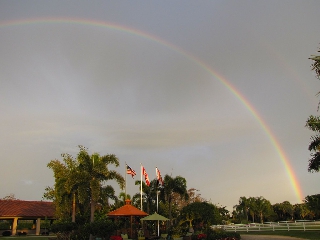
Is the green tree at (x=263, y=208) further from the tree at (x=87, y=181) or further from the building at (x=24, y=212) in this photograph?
the tree at (x=87, y=181)

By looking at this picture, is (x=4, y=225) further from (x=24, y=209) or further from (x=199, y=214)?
(x=199, y=214)

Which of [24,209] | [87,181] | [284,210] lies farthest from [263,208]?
[87,181]

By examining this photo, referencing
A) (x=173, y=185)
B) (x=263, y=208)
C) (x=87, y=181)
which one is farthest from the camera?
(x=263, y=208)

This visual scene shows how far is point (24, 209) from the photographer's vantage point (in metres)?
47.5

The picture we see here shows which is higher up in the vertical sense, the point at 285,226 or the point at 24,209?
the point at 24,209

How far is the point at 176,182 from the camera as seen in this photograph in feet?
146

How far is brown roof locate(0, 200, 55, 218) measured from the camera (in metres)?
45.3

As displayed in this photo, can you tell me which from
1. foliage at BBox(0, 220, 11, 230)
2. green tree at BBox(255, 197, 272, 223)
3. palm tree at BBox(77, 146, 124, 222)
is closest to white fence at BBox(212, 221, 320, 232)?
palm tree at BBox(77, 146, 124, 222)

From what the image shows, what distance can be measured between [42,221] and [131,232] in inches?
1025

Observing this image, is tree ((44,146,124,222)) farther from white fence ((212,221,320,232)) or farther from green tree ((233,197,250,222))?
green tree ((233,197,250,222))

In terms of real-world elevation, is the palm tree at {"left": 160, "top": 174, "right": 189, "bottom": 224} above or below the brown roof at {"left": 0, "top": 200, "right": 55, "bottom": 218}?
above

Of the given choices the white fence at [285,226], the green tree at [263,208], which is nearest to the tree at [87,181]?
the white fence at [285,226]

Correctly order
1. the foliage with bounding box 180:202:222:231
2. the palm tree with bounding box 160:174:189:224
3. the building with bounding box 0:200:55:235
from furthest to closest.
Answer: the building with bounding box 0:200:55:235 < the palm tree with bounding box 160:174:189:224 < the foliage with bounding box 180:202:222:231

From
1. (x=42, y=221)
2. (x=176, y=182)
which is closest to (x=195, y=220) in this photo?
(x=176, y=182)
